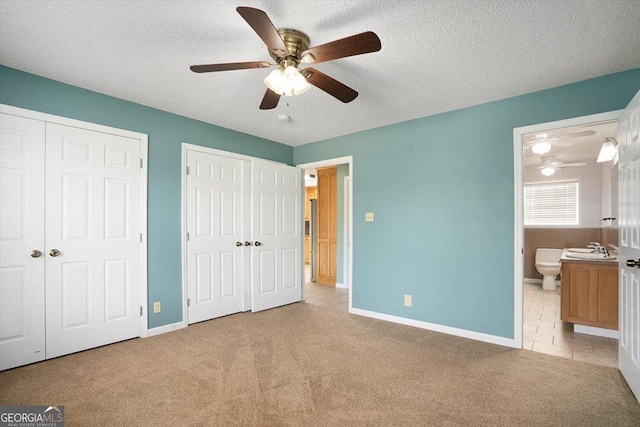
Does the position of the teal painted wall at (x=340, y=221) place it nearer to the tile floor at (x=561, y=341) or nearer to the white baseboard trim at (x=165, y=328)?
the tile floor at (x=561, y=341)

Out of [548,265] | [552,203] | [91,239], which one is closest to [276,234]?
[91,239]

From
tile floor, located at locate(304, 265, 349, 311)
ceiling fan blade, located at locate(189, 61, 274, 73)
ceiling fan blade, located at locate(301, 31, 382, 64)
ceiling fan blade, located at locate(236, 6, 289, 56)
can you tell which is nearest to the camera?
ceiling fan blade, located at locate(236, 6, 289, 56)

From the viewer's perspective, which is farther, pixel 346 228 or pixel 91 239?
pixel 346 228

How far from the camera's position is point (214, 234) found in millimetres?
3814

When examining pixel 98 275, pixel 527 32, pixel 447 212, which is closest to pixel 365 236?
pixel 447 212

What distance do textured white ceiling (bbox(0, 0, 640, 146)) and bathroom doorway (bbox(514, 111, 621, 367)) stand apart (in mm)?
727

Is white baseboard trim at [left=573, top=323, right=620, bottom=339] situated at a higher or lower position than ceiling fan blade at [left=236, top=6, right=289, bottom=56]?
lower

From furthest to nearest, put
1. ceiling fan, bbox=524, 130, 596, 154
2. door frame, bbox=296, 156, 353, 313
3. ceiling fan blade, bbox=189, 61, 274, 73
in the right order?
door frame, bbox=296, 156, 353, 313 < ceiling fan, bbox=524, 130, 596, 154 < ceiling fan blade, bbox=189, 61, 274, 73

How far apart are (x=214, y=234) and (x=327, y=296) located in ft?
7.38

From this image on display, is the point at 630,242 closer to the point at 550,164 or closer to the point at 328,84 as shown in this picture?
the point at 328,84

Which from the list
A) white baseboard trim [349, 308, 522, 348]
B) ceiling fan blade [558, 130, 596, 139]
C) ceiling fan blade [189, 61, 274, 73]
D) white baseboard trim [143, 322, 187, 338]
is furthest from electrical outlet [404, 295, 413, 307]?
ceiling fan blade [558, 130, 596, 139]

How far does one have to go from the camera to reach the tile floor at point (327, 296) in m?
4.52

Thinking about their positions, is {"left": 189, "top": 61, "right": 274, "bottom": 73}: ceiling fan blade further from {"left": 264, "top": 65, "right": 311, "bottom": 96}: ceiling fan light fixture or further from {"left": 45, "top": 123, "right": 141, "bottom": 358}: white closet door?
{"left": 45, "top": 123, "right": 141, "bottom": 358}: white closet door

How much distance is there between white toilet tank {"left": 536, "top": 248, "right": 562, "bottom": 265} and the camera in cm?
559
